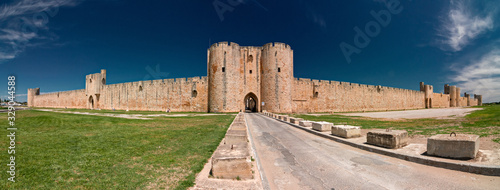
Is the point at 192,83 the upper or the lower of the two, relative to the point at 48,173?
upper

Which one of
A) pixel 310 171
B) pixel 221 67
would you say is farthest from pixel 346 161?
pixel 221 67

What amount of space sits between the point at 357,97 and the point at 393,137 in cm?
4053

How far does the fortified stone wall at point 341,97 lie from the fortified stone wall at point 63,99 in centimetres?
5107

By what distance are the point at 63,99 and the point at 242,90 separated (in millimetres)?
55237

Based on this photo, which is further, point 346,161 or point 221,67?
point 221,67

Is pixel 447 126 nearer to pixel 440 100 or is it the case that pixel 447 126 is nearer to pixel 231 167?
pixel 231 167

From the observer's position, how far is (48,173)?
334cm

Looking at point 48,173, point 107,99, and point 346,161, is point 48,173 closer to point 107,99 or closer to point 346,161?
point 346,161

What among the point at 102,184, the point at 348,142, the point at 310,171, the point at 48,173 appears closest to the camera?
the point at 102,184

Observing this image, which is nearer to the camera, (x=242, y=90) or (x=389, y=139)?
(x=389, y=139)

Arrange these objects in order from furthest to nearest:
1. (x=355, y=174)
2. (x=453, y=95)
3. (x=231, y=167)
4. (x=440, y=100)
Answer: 1. (x=453, y=95)
2. (x=440, y=100)
3. (x=355, y=174)
4. (x=231, y=167)

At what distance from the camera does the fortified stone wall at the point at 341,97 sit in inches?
1408

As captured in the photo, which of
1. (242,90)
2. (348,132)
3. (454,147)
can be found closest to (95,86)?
(242,90)

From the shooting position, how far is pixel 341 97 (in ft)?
129
